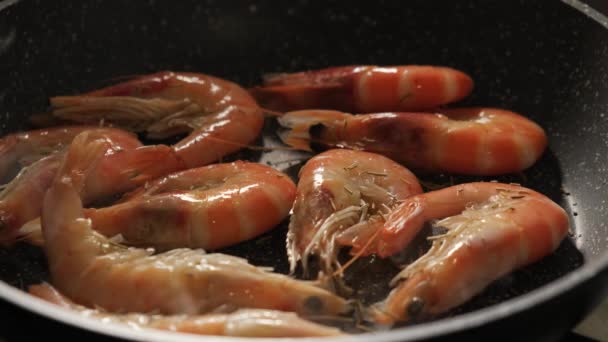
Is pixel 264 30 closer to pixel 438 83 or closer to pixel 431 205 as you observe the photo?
pixel 438 83

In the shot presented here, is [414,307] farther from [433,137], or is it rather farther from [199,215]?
[433,137]

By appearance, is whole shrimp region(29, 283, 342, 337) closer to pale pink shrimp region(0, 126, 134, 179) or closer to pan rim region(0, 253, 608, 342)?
pan rim region(0, 253, 608, 342)

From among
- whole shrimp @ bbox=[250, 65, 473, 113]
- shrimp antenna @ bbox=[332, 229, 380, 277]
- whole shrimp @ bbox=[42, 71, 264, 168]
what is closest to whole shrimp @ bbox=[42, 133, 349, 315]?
shrimp antenna @ bbox=[332, 229, 380, 277]

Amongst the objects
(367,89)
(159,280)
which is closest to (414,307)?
(159,280)

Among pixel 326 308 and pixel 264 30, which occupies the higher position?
pixel 264 30

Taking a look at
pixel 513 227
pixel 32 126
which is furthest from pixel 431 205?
pixel 32 126
